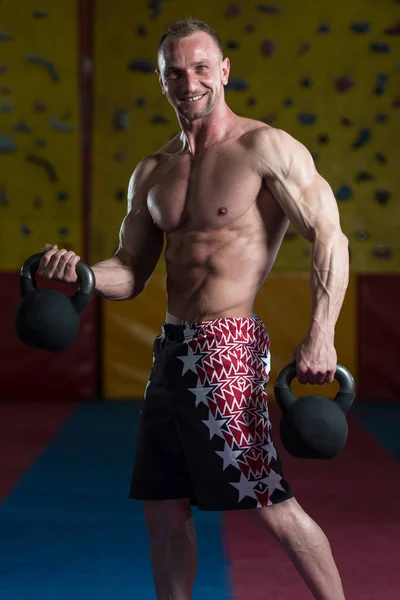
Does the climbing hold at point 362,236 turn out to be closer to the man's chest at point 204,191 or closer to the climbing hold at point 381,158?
the climbing hold at point 381,158

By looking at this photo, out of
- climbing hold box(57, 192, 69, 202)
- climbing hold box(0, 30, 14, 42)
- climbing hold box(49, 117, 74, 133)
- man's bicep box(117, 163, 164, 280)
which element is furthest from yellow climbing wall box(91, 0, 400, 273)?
man's bicep box(117, 163, 164, 280)

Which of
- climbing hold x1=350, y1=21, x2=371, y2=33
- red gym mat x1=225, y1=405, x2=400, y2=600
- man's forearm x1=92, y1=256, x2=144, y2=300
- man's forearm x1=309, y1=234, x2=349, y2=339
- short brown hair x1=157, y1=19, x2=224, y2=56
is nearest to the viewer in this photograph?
man's forearm x1=309, y1=234, x2=349, y2=339

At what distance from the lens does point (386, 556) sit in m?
3.10

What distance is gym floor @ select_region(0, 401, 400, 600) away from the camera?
9.28 feet

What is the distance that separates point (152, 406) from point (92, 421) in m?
3.63

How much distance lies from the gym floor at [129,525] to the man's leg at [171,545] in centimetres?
54

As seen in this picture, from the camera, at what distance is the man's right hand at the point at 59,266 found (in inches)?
81.8

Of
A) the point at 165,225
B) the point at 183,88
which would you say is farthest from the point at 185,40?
the point at 165,225

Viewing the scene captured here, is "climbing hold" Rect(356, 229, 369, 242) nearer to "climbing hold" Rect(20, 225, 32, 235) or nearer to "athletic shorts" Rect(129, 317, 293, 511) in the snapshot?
"climbing hold" Rect(20, 225, 32, 235)

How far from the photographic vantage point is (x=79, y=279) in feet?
6.92

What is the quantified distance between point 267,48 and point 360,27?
69cm

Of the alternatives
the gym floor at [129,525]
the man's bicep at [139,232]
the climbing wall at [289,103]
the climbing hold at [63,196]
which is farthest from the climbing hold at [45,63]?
the man's bicep at [139,232]

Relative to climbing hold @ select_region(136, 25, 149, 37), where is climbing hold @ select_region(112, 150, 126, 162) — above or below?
below

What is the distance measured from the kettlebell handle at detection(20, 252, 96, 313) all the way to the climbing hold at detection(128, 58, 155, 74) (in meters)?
4.74
